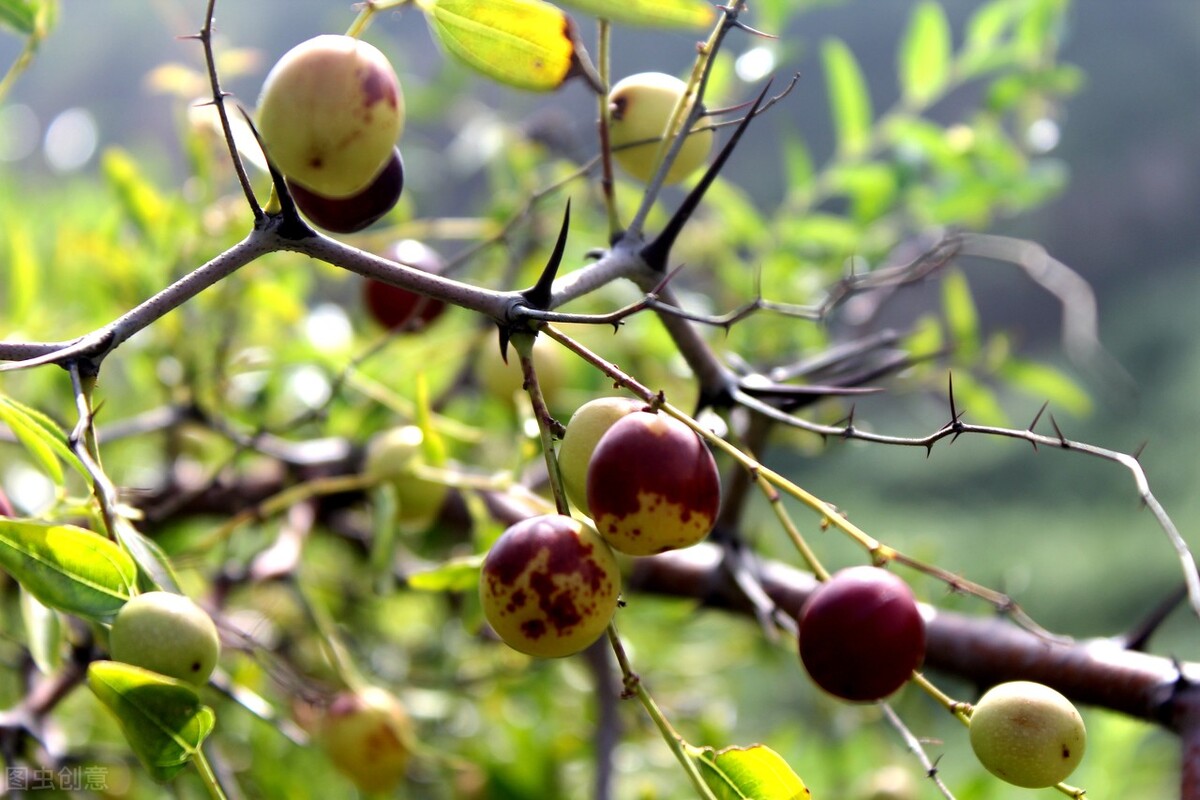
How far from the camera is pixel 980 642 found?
1.56ft

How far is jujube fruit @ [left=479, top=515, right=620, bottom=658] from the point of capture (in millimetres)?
295

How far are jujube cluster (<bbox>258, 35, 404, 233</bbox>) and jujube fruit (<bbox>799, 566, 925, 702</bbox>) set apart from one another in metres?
0.17

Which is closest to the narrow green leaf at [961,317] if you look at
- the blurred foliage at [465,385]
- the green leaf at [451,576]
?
the blurred foliage at [465,385]

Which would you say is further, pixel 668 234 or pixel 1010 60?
pixel 1010 60

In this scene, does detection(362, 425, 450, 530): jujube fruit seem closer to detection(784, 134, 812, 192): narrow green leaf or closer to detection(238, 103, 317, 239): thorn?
detection(238, 103, 317, 239): thorn

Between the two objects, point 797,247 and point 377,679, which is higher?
point 797,247

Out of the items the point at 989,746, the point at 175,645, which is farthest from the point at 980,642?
the point at 175,645

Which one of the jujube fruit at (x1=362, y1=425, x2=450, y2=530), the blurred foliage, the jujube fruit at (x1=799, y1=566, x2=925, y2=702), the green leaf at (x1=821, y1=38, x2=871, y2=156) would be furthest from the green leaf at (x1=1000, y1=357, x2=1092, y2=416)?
the jujube fruit at (x1=799, y1=566, x2=925, y2=702)

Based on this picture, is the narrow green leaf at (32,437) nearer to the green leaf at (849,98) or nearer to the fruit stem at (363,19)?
the fruit stem at (363,19)

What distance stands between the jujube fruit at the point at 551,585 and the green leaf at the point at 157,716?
81 mm

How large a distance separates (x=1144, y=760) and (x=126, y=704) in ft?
2.82

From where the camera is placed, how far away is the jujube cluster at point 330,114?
0.97 feet

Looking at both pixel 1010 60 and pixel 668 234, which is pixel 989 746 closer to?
pixel 668 234

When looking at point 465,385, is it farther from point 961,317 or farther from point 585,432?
point 585,432
